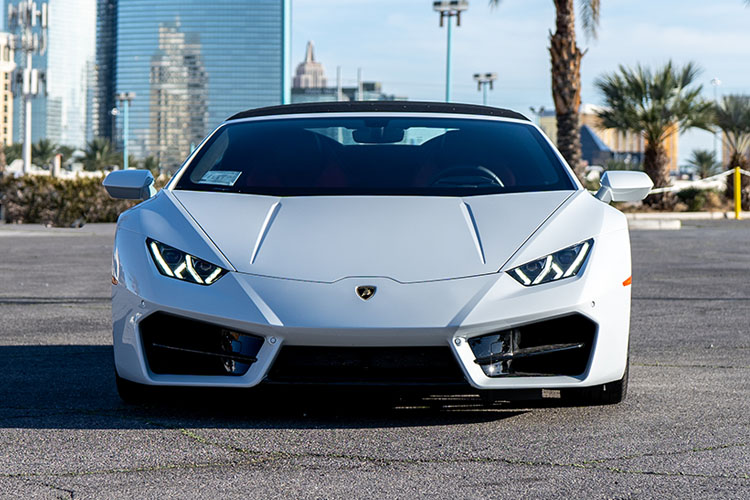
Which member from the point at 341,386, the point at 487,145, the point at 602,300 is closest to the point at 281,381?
the point at 341,386

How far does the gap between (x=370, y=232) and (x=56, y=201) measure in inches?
914

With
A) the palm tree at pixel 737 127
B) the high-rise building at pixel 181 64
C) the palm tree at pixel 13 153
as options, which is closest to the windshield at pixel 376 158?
the palm tree at pixel 737 127

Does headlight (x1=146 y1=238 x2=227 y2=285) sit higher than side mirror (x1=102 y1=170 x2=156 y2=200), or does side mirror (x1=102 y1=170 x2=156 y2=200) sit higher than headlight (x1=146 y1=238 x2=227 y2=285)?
side mirror (x1=102 y1=170 x2=156 y2=200)

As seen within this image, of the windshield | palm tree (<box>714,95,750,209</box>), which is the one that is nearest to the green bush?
palm tree (<box>714,95,750,209</box>)

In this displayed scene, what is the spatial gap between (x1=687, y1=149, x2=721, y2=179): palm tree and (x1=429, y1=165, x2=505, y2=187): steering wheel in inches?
1605

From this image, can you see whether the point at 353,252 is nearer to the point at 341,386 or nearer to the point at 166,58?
the point at 341,386

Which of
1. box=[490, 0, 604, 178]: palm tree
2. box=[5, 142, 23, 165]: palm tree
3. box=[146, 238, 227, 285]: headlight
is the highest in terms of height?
box=[490, 0, 604, 178]: palm tree

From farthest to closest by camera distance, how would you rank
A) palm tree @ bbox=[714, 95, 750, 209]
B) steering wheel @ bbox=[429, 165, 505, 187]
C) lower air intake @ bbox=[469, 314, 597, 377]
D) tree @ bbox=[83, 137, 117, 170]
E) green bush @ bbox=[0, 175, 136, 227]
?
tree @ bbox=[83, 137, 117, 170] < palm tree @ bbox=[714, 95, 750, 209] < green bush @ bbox=[0, 175, 136, 227] < steering wheel @ bbox=[429, 165, 505, 187] < lower air intake @ bbox=[469, 314, 597, 377]

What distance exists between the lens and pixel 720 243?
58.7 ft

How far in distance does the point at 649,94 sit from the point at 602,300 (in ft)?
88.9

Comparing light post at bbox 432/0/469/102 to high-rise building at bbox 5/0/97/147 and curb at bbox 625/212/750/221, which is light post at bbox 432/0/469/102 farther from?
high-rise building at bbox 5/0/97/147

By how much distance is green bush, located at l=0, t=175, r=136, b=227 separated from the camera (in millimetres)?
26156

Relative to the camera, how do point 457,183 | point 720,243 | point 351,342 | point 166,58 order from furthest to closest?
point 166,58 → point 720,243 → point 457,183 → point 351,342

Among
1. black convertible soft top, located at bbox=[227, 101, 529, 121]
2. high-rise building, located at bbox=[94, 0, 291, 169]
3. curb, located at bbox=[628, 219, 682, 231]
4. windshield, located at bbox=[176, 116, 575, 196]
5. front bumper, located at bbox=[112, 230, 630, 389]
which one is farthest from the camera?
high-rise building, located at bbox=[94, 0, 291, 169]
